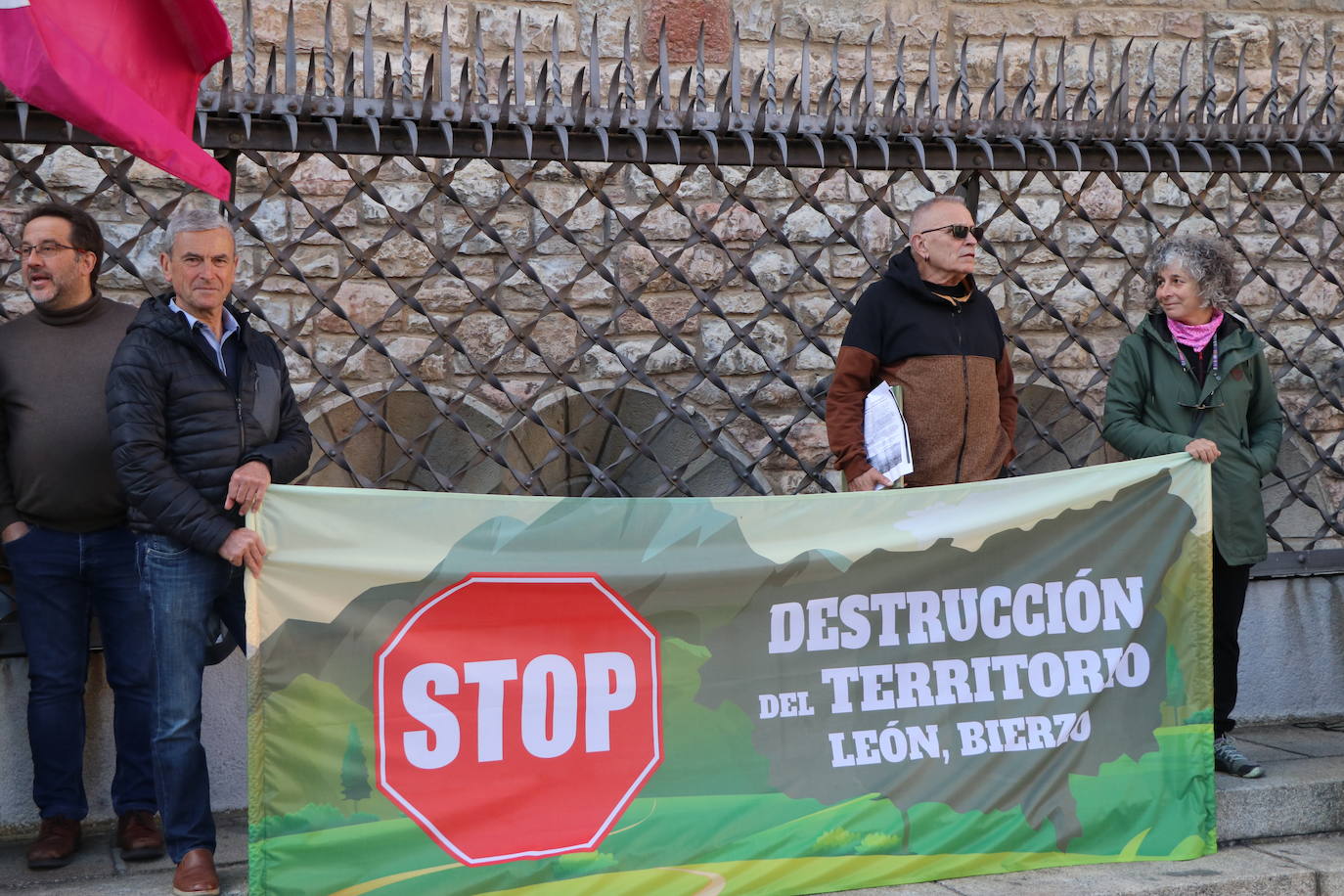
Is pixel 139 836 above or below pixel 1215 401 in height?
below

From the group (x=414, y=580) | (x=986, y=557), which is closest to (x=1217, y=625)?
(x=986, y=557)

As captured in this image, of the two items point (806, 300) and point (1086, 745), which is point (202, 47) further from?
point (806, 300)

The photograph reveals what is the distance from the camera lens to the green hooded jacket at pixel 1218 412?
4230 millimetres

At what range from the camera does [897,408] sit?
4.01 meters

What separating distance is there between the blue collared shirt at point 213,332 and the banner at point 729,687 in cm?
40

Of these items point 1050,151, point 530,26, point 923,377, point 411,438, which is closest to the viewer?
point 923,377

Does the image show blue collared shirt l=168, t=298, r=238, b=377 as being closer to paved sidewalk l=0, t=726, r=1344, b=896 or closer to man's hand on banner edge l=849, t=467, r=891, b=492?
paved sidewalk l=0, t=726, r=1344, b=896

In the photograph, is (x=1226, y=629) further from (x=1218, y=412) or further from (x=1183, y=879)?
(x=1183, y=879)

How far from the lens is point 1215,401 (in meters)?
4.26

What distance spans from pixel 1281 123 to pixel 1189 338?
1005mm

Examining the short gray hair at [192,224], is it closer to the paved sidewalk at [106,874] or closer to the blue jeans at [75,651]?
the blue jeans at [75,651]

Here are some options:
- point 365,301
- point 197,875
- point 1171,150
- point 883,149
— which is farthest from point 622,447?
point 197,875

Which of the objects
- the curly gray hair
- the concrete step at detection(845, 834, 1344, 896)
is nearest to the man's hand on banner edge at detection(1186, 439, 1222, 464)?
the curly gray hair

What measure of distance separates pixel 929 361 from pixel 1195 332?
0.87m
